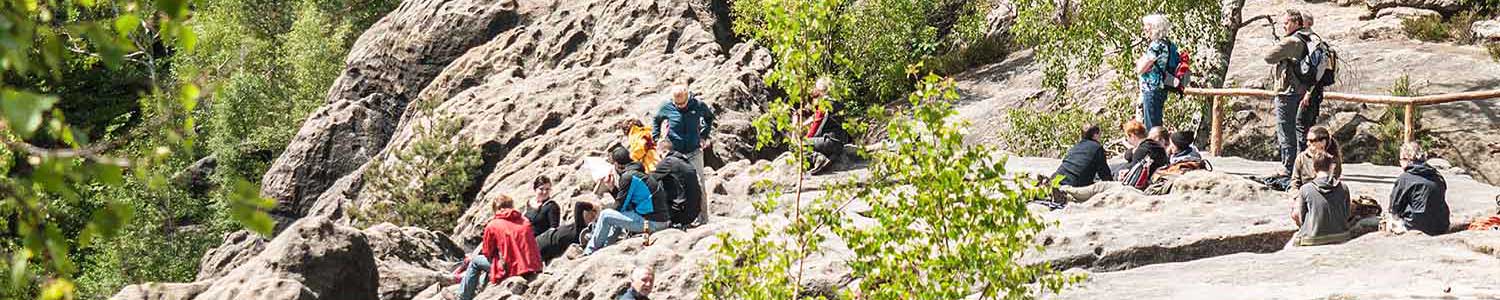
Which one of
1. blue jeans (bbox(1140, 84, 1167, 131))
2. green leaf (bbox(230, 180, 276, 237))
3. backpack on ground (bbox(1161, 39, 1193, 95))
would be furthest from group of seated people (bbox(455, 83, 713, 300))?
green leaf (bbox(230, 180, 276, 237))

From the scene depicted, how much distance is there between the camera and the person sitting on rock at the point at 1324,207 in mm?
14312

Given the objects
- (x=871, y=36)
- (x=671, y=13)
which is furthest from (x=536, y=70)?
(x=871, y=36)

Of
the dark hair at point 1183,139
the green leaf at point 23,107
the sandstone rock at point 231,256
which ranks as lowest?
the sandstone rock at point 231,256

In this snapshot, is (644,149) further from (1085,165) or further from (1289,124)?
(1289,124)

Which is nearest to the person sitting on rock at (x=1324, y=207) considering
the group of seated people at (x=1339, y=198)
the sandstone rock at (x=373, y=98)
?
the group of seated people at (x=1339, y=198)

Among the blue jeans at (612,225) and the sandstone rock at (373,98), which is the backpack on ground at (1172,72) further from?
the sandstone rock at (373,98)

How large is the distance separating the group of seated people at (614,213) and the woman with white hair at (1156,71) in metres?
4.47

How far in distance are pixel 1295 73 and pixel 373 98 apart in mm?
22104

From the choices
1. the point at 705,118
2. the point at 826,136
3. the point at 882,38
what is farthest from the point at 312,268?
the point at 882,38

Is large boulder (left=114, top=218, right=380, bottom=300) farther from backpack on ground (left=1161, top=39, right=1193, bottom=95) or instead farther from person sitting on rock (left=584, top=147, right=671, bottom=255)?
backpack on ground (left=1161, top=39, right=1193, bottom=95)

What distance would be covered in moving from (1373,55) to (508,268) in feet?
51.7

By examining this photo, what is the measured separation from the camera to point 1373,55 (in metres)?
27.7

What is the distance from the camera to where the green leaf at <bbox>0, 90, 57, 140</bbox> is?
4.43 meters

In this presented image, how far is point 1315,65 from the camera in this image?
17.3 meters
